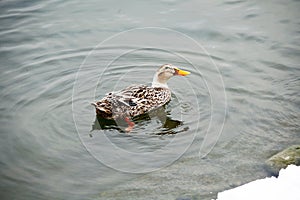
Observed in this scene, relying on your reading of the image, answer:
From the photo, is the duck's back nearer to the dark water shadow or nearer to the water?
the dark water shadow

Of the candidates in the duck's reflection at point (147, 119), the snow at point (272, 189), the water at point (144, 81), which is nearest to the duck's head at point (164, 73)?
the water at point (144, 81)

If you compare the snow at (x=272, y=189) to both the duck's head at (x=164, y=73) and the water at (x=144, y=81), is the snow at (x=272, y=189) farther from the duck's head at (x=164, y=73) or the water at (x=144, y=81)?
the duck's head at (x=164, y=73)

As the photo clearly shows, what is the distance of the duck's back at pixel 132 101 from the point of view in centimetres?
719

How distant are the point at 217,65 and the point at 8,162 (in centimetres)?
465

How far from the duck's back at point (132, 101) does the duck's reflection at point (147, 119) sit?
120 mm

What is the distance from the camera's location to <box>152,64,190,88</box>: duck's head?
27.1 feet

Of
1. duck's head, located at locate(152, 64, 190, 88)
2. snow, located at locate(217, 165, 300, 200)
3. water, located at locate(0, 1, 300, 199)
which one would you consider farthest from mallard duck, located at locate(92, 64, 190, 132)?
snow, located at locate(217, 165, 300, 200)

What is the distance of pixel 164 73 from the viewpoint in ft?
27.3

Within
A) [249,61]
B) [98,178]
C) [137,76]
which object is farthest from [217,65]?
[98,178]

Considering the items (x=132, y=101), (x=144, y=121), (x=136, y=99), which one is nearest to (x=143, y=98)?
(x=136, y=99)

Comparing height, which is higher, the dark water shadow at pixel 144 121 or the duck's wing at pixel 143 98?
the duck's wing at pixel 143 98

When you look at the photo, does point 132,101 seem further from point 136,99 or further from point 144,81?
point 144,81

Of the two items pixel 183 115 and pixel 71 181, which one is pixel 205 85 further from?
pixel 71 181

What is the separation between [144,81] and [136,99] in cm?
119
